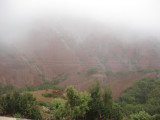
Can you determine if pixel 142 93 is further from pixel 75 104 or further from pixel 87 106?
pixel 75 104

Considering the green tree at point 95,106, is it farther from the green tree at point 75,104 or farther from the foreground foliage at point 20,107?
the foreground foliage at point 20,107

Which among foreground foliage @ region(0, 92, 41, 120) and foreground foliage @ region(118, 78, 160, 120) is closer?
foreground foliage @ region(0, 92, 41, 120)

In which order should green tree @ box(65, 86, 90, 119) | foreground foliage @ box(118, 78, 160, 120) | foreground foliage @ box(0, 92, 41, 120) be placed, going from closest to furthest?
foreground foliage @ box(0, 92, 41, 120) → green tree @ box(65, 86, 90, 119) → foreground foliage @ box(118, 78, 160, 120)

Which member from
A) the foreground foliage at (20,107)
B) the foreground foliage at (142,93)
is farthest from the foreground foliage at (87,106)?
the foreground foliage at (142,93)

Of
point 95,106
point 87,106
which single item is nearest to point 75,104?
point 87,106

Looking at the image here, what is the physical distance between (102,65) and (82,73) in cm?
1743

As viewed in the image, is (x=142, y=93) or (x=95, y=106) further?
(x=142, y=93)

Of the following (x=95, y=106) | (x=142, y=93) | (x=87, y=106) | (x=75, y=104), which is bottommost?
(x=142, y=93)

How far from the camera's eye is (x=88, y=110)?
15.8 m

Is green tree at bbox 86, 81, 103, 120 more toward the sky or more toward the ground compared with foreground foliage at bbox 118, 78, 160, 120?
more toward the sky

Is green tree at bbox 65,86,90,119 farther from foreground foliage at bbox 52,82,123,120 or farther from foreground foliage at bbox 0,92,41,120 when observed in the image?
foreground foliage at bbox 0,92,41,120

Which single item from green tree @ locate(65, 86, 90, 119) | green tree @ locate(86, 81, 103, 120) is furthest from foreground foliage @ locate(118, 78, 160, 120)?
green tree @ locate(65, 86, 90, 119)

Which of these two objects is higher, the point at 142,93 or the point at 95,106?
the point at 95,106

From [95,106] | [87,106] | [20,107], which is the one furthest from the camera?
[95,106]
